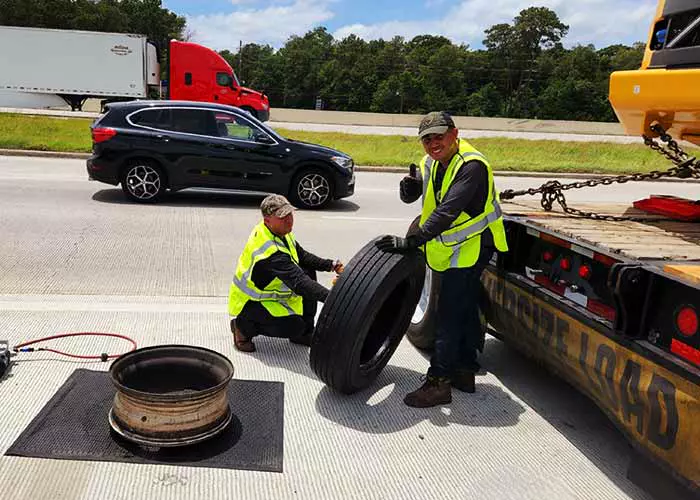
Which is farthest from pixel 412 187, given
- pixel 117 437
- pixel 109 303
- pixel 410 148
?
pixel 410 148

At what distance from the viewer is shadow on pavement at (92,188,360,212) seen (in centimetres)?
1051

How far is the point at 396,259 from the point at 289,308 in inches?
47.2

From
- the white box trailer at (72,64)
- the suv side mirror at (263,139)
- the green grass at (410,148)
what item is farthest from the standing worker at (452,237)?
the white box trailer at (72,64)

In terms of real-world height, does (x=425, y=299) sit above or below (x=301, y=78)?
below

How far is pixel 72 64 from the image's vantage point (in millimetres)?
32594

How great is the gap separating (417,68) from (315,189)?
209 feet

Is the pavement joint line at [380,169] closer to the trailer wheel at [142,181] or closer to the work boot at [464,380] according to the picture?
the trailer wheel at [142,181]

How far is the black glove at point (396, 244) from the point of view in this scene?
145 inches

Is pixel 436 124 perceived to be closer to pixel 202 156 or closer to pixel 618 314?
pixel 618 314

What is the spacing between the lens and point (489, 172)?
380cm

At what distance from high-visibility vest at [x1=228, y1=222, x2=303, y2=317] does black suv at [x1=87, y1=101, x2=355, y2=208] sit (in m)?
6.21

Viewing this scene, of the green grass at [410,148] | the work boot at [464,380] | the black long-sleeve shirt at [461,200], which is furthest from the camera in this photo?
the green grass at [410,148]

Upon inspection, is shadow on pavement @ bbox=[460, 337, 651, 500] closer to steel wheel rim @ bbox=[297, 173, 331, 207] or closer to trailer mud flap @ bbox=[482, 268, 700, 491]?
trailer mud flap @ bbox=[482, 268, 700, 491]

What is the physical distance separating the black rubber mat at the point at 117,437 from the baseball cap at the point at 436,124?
5.83ft
